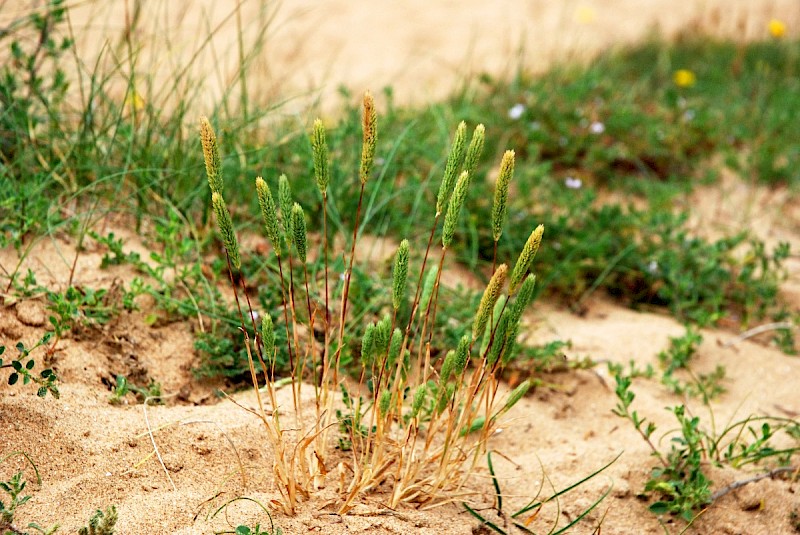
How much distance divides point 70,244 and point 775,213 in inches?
127

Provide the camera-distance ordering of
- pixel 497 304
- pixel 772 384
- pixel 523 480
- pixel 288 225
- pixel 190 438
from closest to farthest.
Answer: pixel 288 225, pixel 497 304, pixel 190 438, pixel 523 480, pixel 772 384

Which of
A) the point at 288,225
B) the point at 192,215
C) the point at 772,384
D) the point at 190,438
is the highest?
the point at 288,225

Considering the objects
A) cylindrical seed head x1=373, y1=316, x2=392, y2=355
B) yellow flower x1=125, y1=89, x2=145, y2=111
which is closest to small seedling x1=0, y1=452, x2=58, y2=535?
cylindrical seed head x1=373, y1=316, x2=392, y2=355

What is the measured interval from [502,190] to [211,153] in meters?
0.52

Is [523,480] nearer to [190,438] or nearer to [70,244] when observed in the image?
[190,438]

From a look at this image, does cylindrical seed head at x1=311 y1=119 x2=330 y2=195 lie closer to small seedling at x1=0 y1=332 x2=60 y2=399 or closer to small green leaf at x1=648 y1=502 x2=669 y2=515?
small seedling at x1=0 y1=332 x2=60 y2=399

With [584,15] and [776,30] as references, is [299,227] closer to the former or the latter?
[584,15]

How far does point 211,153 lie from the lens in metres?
1.41

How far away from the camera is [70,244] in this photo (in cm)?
244

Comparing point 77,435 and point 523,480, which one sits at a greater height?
point 77,435

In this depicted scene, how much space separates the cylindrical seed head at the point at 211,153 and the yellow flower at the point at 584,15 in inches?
201

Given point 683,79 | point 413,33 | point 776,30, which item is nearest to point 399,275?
point 683,79

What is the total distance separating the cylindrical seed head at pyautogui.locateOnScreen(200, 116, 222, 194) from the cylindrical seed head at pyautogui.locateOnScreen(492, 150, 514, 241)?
49 centimetres

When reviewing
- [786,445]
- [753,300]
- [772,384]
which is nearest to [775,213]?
[753,300]
